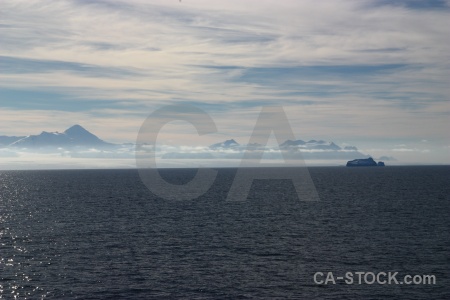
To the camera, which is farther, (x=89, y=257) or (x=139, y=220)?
(x=139, y=220)

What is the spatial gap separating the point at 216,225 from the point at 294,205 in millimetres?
55571

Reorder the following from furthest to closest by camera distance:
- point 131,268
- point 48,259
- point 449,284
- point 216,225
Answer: point 216,225
point 48,259
point 131,268
point 449,284

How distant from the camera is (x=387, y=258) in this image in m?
79.9

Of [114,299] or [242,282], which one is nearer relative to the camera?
[114,299]

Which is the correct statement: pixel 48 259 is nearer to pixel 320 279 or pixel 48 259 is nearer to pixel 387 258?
pixel 320 279

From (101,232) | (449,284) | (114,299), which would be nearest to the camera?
(114,299)

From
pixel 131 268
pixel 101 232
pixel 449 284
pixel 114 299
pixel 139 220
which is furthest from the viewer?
pixel 139 220

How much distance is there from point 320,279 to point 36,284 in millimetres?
37167

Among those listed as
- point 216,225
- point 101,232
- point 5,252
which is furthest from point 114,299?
point 216,225

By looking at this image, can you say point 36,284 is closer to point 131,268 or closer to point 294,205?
point 131,268

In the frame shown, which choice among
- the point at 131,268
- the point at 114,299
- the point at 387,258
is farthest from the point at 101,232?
the point at 387,258

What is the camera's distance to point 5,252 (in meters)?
84.7

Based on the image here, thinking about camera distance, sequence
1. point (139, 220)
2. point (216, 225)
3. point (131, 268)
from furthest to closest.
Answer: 1. point (139, 220)
2. point (216, 225)
3. point (131, 268)

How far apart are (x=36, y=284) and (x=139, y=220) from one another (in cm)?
6207
